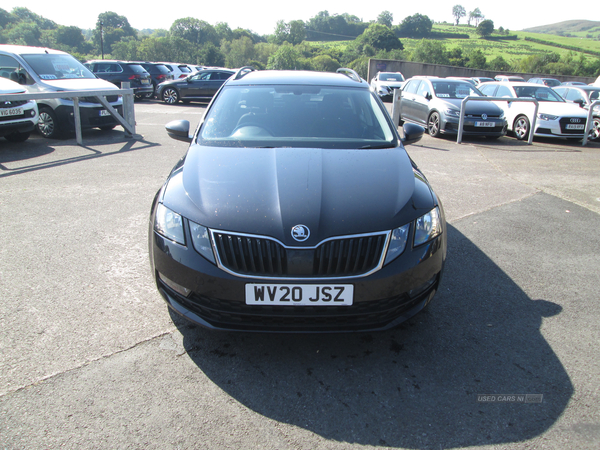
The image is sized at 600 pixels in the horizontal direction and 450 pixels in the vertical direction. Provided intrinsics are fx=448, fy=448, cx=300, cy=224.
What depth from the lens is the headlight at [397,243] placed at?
7.80 feet

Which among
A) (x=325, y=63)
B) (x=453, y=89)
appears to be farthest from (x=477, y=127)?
(x=325, y=63)

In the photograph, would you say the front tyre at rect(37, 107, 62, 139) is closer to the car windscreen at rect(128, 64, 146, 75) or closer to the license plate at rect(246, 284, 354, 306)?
the license plate at rect(246, 284, 354, 306)

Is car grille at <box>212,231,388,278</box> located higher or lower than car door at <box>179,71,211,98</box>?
lower

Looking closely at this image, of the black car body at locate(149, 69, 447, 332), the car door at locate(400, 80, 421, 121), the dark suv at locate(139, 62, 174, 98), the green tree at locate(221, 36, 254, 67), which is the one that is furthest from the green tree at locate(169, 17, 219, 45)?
the black car body at locate(149, 69, 447, 332)

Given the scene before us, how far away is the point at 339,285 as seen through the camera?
2.27 metres

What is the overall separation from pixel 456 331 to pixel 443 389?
63 cm

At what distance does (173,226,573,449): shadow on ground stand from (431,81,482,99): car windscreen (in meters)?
9.44

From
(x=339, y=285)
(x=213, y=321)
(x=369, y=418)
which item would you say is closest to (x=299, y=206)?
(x=339, y=285)

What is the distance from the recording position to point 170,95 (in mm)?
18891

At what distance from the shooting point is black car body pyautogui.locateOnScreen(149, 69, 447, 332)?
7.50ft

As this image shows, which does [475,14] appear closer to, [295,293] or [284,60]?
[284,60]

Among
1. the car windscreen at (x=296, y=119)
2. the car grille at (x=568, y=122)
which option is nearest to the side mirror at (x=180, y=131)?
the car windscreen at (x=296, y=119)

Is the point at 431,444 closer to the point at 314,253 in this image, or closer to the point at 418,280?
the point at 418,280

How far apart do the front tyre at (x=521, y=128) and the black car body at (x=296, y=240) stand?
968cm
